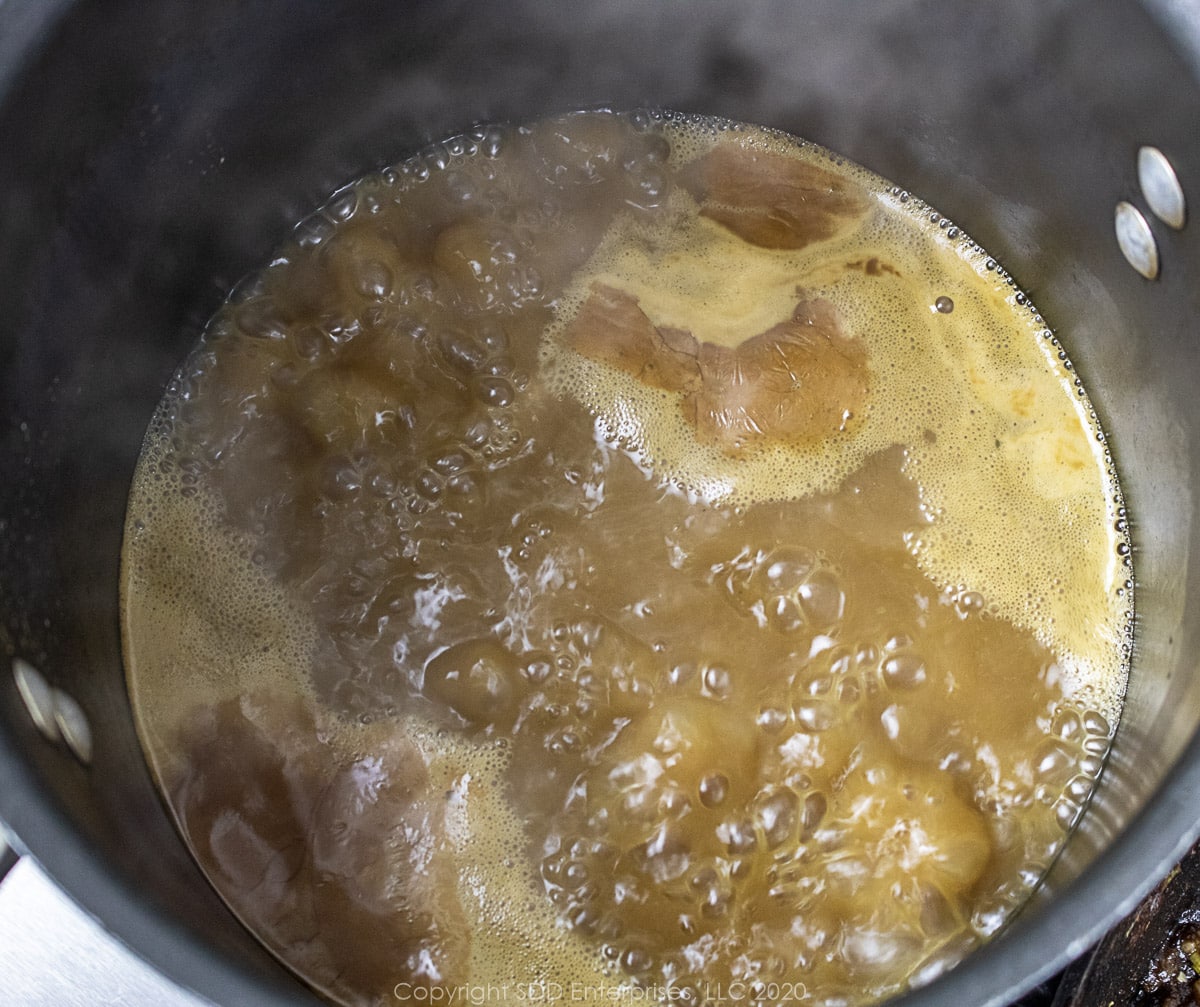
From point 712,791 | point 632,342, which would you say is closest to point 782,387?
point 632,342

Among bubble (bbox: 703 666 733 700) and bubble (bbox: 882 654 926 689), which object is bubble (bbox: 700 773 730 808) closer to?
bubble (bbox: 703 666 733 700)

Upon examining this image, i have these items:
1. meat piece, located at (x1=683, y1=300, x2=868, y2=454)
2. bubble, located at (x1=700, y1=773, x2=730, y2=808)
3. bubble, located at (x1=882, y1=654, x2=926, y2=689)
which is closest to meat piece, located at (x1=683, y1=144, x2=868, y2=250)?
meat piece, located at (x1=683, y1=300, x2=868, y2=454)

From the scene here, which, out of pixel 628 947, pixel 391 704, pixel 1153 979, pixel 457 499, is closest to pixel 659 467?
pixel 457 499

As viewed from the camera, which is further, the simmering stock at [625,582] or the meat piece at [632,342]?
the meat piece at [632,342]

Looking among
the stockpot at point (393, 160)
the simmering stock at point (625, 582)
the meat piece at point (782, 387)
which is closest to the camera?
the stockpot at point (393, 160)

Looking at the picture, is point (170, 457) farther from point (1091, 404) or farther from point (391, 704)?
point (1091, 404)

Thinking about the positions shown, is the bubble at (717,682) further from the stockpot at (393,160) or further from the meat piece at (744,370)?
the stockpot at (393,160)

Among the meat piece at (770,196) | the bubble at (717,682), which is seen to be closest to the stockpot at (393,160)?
the meat piece at (770,196)
